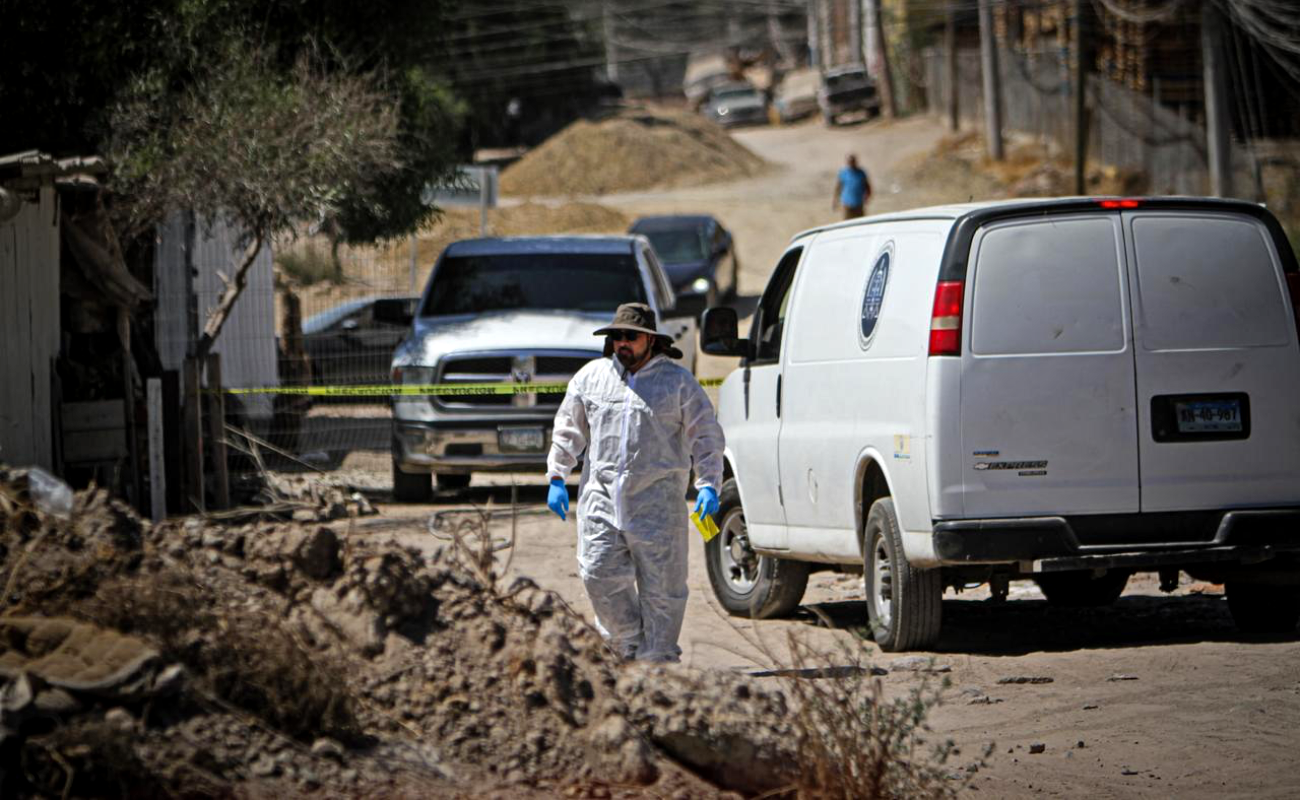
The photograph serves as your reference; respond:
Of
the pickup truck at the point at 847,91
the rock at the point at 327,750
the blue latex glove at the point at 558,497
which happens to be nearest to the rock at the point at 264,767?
the rock at the point at 327,750

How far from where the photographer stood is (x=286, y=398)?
17031mm

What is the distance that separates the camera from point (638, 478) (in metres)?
7.44

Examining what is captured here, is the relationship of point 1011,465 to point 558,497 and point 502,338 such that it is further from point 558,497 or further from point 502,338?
point 502,338

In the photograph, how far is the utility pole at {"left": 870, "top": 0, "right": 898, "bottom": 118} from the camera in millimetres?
60750

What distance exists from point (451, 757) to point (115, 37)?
38.9ft

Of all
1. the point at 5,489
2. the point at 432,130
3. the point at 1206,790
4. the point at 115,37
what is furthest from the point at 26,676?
the point at 432,130

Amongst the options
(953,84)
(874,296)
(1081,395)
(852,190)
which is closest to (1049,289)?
(1081,395)

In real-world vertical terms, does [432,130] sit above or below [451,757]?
above

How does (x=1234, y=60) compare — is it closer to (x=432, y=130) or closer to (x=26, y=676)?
(x=432, y=130)

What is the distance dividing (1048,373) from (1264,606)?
2069mm

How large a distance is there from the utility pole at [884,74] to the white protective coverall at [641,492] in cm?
5463

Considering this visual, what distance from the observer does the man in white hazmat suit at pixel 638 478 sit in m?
7.42

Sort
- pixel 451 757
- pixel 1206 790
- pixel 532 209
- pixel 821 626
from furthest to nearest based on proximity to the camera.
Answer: pixel 532 209, pixel 821 626, pixel 1206 790, pixel 451 757

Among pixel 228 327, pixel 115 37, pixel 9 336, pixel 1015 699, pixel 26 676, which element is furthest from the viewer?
pixel 228 327
